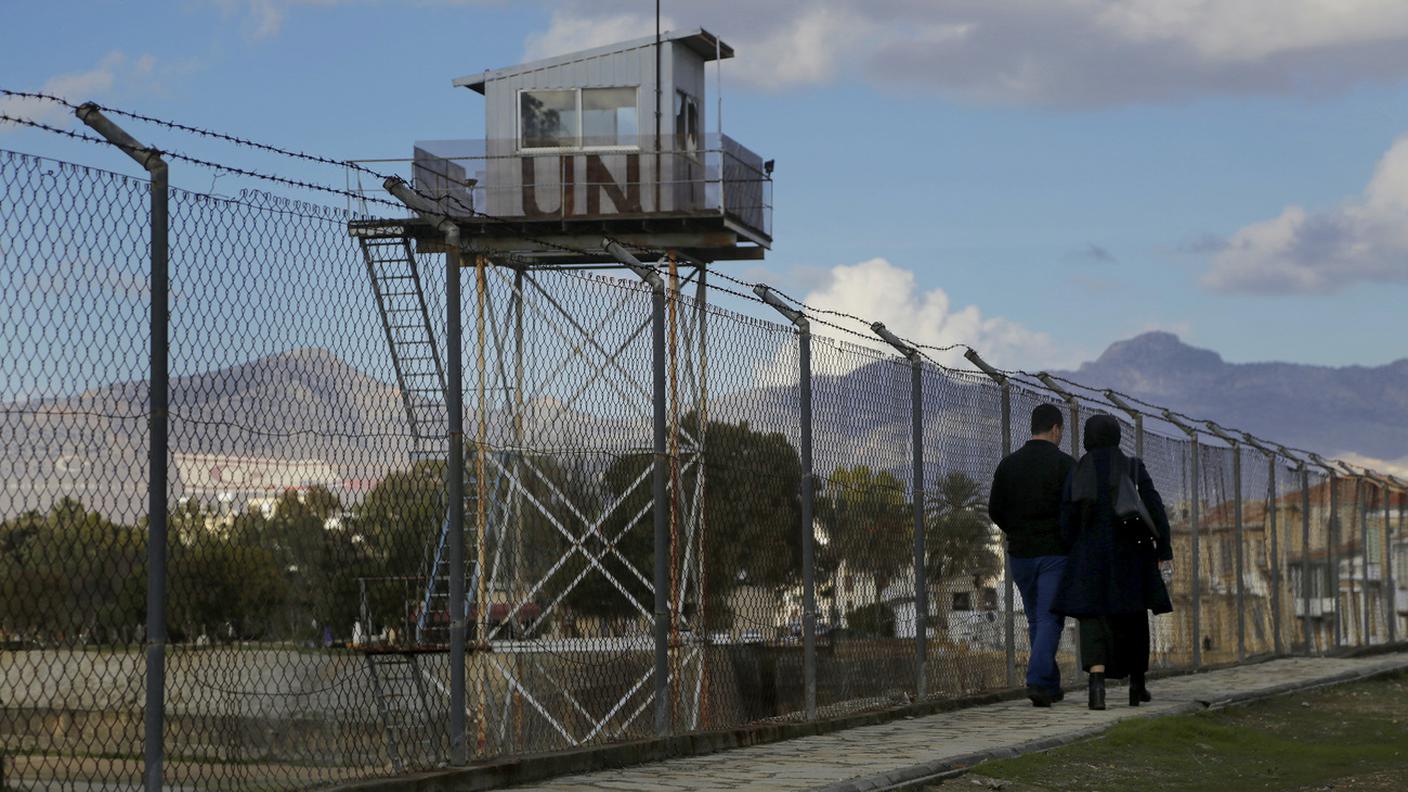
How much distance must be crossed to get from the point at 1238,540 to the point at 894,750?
10.7 m

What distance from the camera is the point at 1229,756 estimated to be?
10789 mm

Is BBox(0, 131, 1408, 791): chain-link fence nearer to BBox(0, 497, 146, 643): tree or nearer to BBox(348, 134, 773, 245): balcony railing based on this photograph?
BBox(0, 497, 146, 643): tree

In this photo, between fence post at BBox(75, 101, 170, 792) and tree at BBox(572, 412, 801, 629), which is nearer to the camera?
fence post at BBox(75, 101, 170, 792)

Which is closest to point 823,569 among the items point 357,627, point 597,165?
point 357,627

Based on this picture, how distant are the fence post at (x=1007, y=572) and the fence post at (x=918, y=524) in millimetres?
1343

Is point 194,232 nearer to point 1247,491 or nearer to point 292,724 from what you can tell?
point 292,724

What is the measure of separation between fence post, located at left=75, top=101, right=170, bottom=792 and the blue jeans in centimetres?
723

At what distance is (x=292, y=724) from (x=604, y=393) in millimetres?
3242

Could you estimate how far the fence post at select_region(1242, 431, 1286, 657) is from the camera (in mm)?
21234

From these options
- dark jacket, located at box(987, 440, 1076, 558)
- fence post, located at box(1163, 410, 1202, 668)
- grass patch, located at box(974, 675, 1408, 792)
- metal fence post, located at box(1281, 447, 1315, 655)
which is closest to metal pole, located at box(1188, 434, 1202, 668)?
fence post, located at box(1163, 410, 1202, 668)

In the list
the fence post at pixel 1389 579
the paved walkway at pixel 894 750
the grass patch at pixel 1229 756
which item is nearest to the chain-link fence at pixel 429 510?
the paved walkway at pixel 894 750

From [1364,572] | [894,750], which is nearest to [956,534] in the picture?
[894,750]

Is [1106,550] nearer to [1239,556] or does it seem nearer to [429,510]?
[429,510]

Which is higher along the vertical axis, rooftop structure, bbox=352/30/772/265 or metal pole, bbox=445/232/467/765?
rooftop structure, bbox=352/30/772/265
